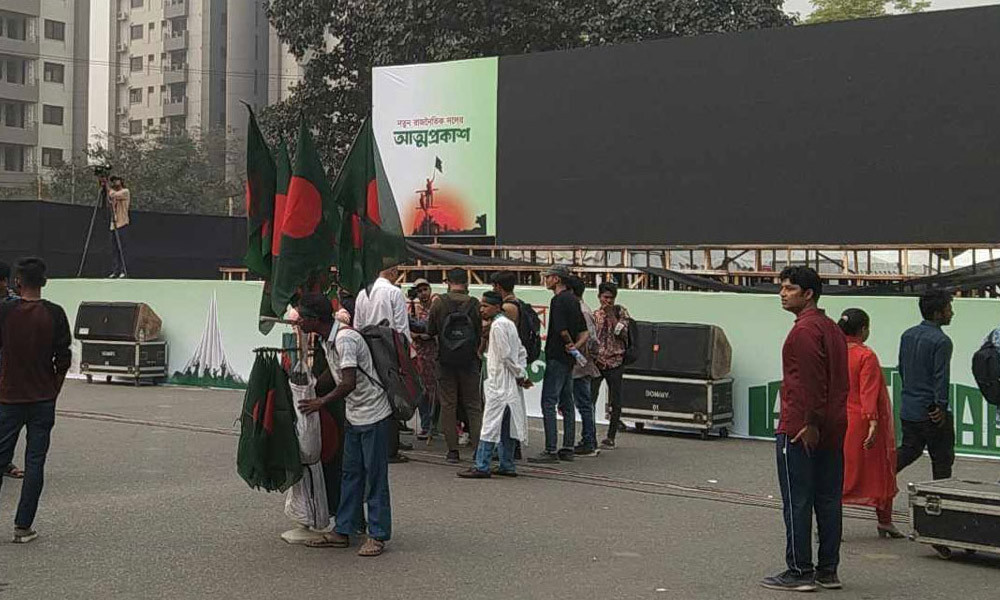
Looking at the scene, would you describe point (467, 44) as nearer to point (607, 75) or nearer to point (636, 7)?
point (636, 7)

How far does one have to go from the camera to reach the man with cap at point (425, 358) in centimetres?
1245

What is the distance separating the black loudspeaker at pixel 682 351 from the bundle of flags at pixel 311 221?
5.28 metres

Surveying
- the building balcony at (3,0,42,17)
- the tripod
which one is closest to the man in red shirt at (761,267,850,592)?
the tripod

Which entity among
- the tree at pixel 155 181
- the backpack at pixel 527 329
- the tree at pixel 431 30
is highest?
the tree at pixel 431 30

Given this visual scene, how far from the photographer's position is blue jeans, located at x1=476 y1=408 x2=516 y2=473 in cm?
1070

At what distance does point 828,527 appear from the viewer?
7.02 meters

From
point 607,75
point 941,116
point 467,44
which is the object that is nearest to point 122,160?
point 467,44

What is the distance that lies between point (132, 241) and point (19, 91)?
54.7 metres

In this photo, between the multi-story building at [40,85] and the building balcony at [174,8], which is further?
the building balcony at [174,8]

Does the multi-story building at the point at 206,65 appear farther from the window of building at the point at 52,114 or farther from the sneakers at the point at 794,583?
the sneakers at the point at 794,583

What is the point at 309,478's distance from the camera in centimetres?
806

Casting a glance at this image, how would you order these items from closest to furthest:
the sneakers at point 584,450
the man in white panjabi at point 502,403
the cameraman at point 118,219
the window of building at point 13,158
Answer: the man in white panjabi at point 502,403 → the sneakers at point 584,450 → the cameraman at point 118,219 → the window of building at point 13,158

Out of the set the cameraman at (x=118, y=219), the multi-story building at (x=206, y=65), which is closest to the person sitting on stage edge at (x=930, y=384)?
the cameraman at (x=118, y=219)

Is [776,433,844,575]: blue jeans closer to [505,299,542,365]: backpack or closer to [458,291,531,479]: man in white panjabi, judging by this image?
[458,291,531,479]: man in white panjabi
